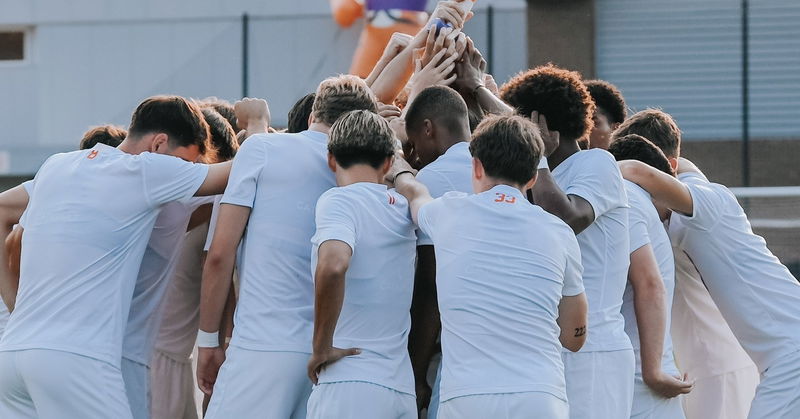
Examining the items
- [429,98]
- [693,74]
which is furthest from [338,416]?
[693,74]

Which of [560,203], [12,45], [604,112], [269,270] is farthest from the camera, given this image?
[12,45]

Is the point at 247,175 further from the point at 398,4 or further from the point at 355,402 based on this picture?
the point at 398,4

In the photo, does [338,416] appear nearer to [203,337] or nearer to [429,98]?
[203,337]

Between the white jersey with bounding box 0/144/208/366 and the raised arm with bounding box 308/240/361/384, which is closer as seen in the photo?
the raised arm with bounding box 308/240/361/384

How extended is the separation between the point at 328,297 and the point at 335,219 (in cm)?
28

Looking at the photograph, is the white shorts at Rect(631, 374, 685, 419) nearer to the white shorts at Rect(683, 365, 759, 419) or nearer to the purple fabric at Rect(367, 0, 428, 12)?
the white shorts at Rect(683, 365, 759, 419)

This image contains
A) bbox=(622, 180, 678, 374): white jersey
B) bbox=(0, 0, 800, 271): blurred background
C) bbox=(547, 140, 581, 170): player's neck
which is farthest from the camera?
bbox=(0, 0, 800, 271): blurred background

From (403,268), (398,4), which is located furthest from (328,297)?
(398,4)

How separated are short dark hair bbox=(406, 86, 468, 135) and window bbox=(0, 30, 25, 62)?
628 inches

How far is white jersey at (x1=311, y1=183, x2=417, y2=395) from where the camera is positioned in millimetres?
4078

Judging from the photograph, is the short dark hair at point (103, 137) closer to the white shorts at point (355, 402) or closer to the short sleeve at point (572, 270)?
the white shorts at point (355, 402)

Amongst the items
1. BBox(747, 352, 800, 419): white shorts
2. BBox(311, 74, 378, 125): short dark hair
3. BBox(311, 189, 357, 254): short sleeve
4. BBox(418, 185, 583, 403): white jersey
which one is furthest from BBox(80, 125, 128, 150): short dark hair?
BBox(747, 352, 800, 419): white shorts

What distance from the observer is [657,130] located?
5234 mm

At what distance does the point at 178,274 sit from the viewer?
519cm
